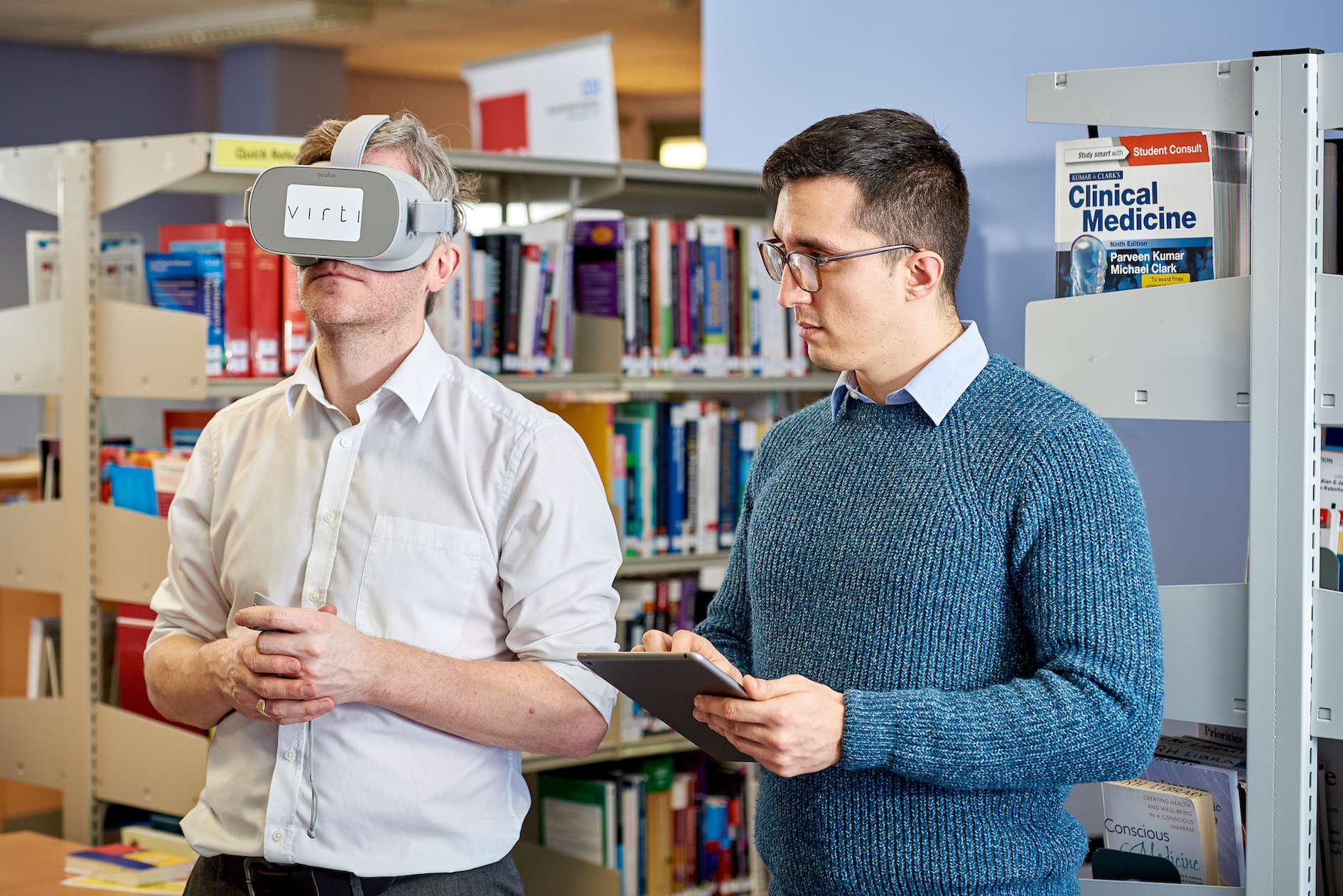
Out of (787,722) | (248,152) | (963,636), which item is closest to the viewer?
(787,722)

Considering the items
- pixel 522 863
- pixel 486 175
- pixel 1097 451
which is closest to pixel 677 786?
pixel 522 863

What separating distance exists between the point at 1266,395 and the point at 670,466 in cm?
188

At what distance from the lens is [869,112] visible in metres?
1.45

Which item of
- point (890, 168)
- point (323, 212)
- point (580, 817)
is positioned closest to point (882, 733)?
point (890, 168)

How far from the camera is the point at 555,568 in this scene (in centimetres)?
148

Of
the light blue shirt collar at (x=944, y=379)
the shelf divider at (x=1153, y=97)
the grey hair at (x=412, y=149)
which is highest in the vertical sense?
the shelf divider at (x=1153, y=97)

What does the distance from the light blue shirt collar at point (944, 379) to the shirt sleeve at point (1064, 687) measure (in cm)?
16

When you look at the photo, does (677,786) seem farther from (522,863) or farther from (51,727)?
(51,727)

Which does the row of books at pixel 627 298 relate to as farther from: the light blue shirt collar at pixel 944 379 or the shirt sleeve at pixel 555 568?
the light blue shirt collar at pixel 944 379

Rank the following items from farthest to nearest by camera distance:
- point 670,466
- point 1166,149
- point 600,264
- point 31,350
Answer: point 670,466
point 600,264
point 31,350
point 1166,149

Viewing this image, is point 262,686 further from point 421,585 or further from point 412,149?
point 412,149

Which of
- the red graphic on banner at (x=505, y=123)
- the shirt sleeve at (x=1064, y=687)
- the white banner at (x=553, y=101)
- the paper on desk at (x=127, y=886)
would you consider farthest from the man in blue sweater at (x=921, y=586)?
the red graphic on banner at (x=505, y=123)

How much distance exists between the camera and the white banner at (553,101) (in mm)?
4641

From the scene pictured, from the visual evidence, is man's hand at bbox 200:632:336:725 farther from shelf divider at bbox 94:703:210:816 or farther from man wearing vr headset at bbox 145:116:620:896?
shelf divider at bbox 94:703:210:816
